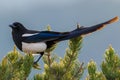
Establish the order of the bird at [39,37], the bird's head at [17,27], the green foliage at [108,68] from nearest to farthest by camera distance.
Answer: the green foliage at [108,68]
the bird at [39,37]
the bird's head at [17,27]

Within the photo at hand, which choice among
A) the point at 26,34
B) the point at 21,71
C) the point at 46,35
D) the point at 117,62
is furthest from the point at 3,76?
the point at 26,34

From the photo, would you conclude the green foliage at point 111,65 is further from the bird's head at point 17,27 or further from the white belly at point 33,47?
the bird's head at point 17,27

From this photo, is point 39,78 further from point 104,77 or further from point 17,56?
point 104,77

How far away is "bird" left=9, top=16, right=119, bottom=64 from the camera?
16.7 ft

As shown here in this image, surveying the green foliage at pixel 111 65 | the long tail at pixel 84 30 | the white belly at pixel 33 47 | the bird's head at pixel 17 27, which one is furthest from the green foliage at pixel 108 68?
the bird's head at pixel 17 27

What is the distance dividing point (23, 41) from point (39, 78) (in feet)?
6.48

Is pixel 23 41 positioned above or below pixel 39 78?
above

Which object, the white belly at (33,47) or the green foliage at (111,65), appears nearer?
the green foliage at (111,65)

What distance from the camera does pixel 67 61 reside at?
4.74 meters

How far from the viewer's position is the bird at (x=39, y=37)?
510cm

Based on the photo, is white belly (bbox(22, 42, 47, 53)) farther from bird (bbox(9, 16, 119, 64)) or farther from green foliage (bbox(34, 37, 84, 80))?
green foliage (bbox(34, 37, 84, 80))

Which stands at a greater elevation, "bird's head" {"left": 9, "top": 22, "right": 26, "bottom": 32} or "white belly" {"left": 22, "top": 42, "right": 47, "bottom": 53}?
"bird's head" {"left": 9, "top": 22, "right": 26, "bottom": 32}

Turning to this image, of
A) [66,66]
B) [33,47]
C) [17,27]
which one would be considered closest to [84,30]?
[66,66]

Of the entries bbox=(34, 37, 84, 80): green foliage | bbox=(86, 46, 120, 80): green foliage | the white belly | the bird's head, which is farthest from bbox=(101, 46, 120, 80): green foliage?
the bird's head
